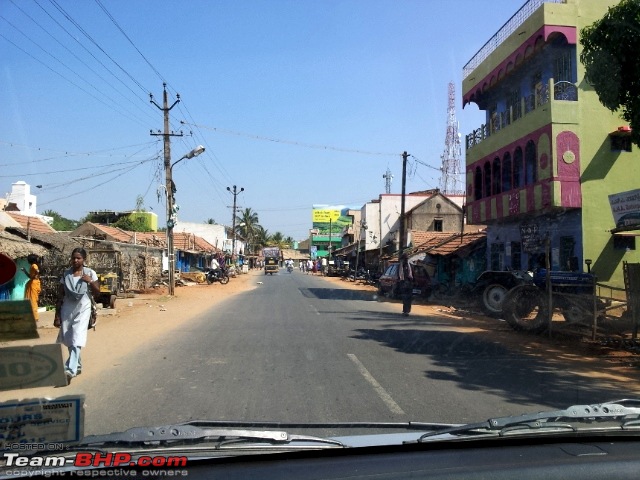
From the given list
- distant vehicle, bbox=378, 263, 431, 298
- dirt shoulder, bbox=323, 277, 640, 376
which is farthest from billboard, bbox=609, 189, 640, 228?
distant vehicle, bbox=378, 263, 431, 298

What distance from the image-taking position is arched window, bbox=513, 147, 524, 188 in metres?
21.8

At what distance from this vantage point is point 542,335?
13328 millimetres

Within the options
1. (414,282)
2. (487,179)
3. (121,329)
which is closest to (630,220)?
(121,329)

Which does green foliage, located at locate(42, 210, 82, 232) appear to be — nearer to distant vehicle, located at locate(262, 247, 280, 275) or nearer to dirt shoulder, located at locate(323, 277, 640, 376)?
distant vehicle, located at locate(262, 247, 280, 275)

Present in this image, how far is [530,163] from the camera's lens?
21172 mm

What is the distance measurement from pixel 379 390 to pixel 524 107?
1699cm

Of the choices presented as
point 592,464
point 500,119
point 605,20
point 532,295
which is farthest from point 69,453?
point 500,119

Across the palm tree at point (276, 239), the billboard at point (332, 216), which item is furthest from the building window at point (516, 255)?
the palm tree at point (276, 239)

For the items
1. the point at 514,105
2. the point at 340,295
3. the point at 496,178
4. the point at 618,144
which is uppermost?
the point at 514,105

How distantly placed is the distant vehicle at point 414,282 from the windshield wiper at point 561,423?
22.4 m

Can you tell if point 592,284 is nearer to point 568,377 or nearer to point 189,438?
point 568,377

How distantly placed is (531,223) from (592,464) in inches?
792

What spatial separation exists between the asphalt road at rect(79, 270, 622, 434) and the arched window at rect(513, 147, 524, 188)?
10455mm

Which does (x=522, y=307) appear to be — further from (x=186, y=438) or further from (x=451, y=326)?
(x=186, y=438)
